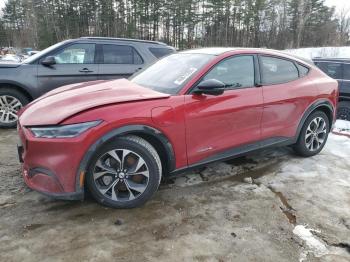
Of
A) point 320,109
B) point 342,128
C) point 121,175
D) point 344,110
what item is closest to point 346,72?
point 344,110

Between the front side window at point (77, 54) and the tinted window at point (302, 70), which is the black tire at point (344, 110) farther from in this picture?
the front side window at point (77, 54)

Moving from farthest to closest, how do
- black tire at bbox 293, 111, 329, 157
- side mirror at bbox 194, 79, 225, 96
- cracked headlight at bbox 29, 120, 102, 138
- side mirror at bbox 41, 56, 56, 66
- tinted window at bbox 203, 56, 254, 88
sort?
side mirror at bbox 41, 56, 56, 66, black tire at bbox 293, 111, 329, 157, tinted window at bbox 203, 56, 254, 88, side mirror at bbox 194, 79, 225, 96, cracked headlight at bbox 29, 120, 102, 138

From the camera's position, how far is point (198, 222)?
3.09 meters

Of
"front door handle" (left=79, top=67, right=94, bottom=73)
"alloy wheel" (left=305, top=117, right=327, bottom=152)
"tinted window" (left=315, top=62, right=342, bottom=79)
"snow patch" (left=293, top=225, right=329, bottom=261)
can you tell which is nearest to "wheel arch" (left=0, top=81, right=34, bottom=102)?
"front door handle" (left=79, top=67, right=94, bottom=73)

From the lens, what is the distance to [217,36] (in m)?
50.8

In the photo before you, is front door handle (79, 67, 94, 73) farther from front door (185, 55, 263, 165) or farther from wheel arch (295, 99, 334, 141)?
wheel arch (295, 99, 334, 141)

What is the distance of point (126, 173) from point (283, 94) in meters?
2.31

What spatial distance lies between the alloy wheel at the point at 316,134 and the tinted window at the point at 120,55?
3.81 metres

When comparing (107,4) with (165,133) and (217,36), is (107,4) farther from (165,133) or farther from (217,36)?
(165,133)

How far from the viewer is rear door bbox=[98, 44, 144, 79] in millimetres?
6773

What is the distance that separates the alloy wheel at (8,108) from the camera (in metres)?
5.99

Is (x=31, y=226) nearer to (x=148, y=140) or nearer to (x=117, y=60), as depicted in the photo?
(x=148, y=140)

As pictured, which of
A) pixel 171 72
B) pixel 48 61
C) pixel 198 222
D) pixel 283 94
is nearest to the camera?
pixel 198 222

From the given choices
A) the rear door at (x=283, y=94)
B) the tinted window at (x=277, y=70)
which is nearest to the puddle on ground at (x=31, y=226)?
the rear door at (x=283, y=94)
